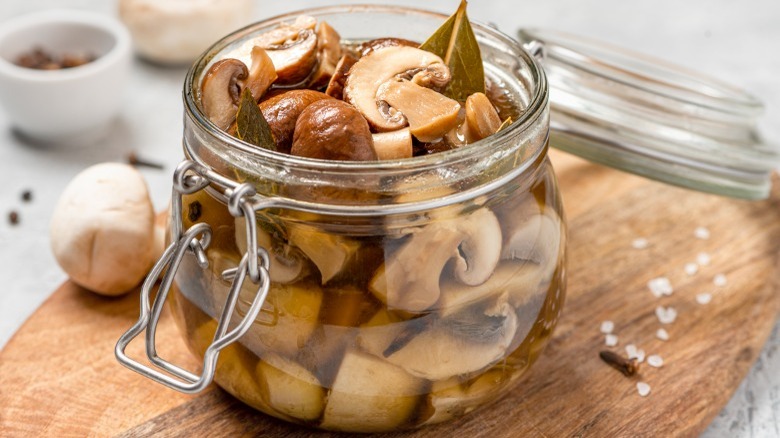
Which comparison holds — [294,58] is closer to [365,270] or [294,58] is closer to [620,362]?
[365,270]

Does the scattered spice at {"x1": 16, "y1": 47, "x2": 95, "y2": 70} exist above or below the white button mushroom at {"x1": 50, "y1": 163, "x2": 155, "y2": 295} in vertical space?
below

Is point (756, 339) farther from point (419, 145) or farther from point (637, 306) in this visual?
point (419, 145)

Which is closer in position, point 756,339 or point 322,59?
point 322,59

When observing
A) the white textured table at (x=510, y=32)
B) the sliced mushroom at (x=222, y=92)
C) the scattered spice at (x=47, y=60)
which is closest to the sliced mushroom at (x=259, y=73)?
the sliced mushroom at (x=222, y=92)

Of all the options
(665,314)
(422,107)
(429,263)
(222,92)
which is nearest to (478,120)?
(422,107)

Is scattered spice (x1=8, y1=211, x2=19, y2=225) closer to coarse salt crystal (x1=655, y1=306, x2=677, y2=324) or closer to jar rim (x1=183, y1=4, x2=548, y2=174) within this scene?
jar rim (x1=183, y1=4, x2=548, y2=174)

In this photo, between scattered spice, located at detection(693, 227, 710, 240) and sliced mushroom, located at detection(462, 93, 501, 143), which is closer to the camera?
sliced mushroom, located at detection(462, 93, 501, 143)

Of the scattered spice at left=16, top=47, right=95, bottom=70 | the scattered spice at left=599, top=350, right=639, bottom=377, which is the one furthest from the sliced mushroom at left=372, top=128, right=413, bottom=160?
the scattered spice at left=16, top=47, right=95, bottom=70

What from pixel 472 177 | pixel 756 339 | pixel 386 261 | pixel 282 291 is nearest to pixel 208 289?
pixel 282 291
